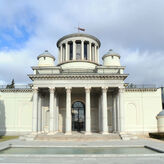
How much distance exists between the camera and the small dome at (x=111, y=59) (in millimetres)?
34528

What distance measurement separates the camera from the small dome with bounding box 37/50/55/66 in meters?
34.3

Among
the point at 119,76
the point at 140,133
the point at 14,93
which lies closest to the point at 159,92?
the point at 140,133

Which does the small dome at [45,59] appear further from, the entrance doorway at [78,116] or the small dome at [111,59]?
the small dome at [111,59]

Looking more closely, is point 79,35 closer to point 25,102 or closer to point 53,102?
point 53,102

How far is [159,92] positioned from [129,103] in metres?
6.56

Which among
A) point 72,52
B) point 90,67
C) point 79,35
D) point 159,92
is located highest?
point 79,35

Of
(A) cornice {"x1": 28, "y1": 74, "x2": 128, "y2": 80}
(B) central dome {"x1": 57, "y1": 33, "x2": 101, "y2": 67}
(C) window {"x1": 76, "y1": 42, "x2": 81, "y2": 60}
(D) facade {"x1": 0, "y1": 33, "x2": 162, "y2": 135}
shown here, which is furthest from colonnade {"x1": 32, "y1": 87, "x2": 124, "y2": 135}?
(C) window {"x1": 76, "y1": 42, "x2": 81, "y2": 60}

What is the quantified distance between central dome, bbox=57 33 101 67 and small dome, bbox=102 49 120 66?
234 centimetres

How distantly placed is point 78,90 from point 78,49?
30.6ft

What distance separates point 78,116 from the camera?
34.5m

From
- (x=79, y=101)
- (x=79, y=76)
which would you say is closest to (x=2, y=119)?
(x=79, y=101)

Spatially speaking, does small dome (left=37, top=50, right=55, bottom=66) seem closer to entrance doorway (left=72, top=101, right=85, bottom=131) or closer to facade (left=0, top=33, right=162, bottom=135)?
facade (left=0, top=33, right=162, bottom=135)

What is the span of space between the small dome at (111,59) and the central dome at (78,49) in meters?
2.34

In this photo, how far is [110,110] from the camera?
111ft
